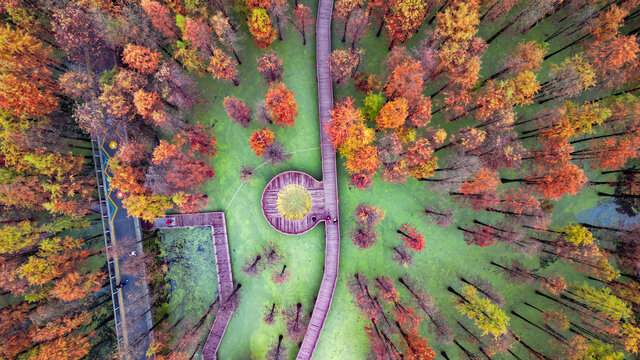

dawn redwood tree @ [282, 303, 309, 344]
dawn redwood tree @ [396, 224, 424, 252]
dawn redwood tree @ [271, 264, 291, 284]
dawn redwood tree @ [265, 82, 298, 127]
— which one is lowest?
dawn redwood tree @ [282, 303, 309, 344]

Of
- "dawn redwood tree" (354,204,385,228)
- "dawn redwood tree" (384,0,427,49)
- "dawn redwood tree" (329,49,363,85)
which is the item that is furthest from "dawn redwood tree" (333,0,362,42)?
"dawn redwood tree" (354,204,385,228)

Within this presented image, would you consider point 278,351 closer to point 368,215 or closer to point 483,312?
point 368,215

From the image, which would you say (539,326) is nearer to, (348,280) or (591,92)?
(348,280)

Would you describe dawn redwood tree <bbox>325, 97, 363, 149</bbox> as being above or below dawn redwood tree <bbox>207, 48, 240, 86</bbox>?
below

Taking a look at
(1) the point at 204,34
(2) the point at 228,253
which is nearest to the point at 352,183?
(2) the point at 228,253

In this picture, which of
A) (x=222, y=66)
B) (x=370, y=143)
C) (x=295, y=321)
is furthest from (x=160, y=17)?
(x=295, y=321)

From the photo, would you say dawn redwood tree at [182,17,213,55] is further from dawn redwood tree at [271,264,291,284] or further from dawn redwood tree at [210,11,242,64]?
dawn redwood tree at [271,264,291,284]
